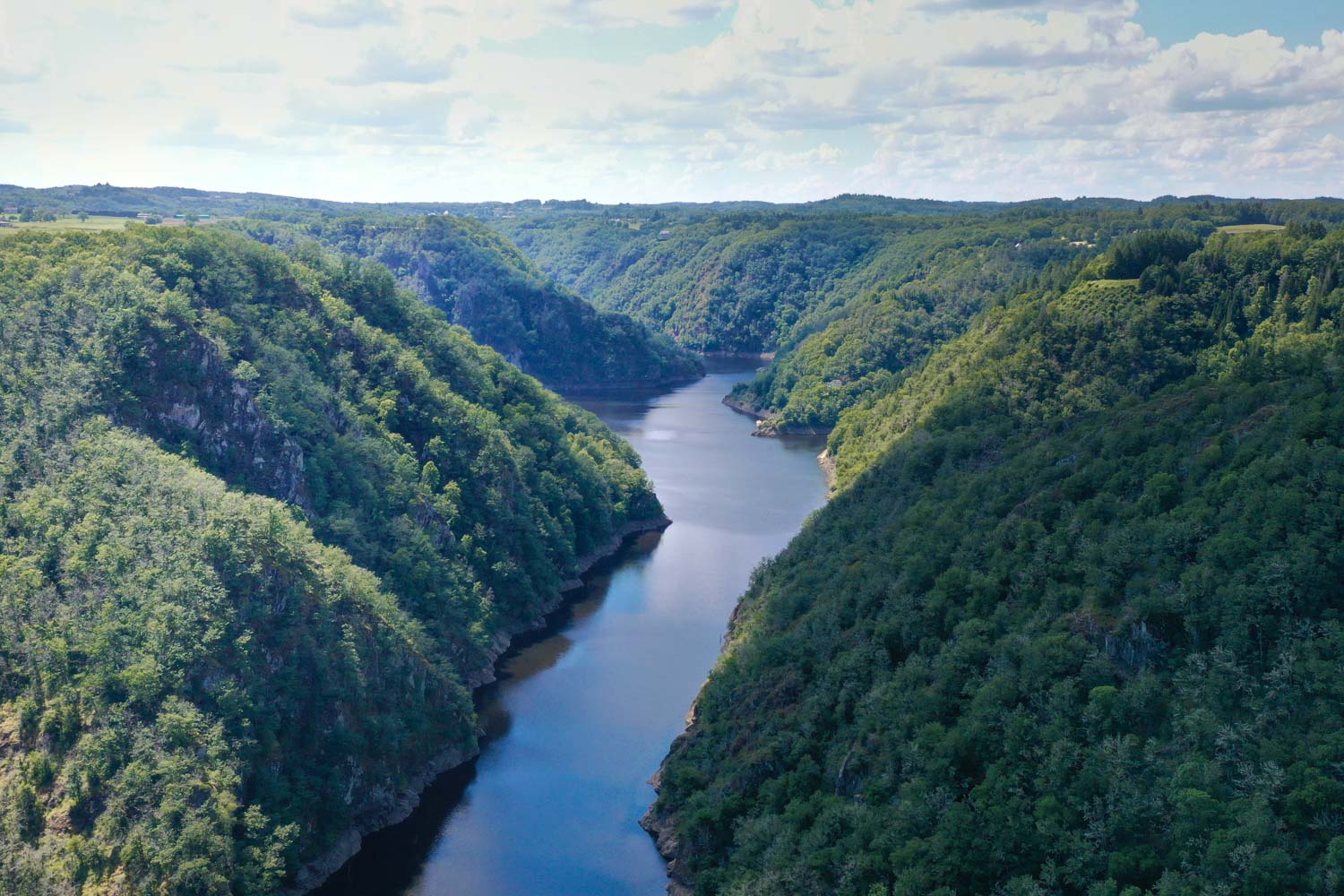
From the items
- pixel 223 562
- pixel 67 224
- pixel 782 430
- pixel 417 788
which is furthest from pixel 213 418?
pixel 782 430

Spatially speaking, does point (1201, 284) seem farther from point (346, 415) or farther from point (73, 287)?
point (73, 287)

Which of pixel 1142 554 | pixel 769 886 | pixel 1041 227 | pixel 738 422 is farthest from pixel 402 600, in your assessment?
pixel 1041 227

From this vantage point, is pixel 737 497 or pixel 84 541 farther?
pixel 737 497

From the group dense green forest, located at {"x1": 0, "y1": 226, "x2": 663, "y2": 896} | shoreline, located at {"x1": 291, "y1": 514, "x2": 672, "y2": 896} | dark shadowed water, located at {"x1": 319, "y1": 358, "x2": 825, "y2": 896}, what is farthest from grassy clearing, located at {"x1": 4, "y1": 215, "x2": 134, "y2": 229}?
dark shadowed water, located at {"x1": 319, "y1": 358, "x2": 825, "y2": 896}

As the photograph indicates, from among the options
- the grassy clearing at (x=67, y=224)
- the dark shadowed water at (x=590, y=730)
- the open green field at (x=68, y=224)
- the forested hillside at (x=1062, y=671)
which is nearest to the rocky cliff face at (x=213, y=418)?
the dark shadowed water at (x=590, y=730)

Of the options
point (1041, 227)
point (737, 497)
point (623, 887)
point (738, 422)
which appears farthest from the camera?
point (1041, 227)

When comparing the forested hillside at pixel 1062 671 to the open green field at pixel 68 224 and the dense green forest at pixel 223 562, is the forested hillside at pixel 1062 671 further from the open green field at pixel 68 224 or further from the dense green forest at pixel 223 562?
the open green field at pixel 68 224
